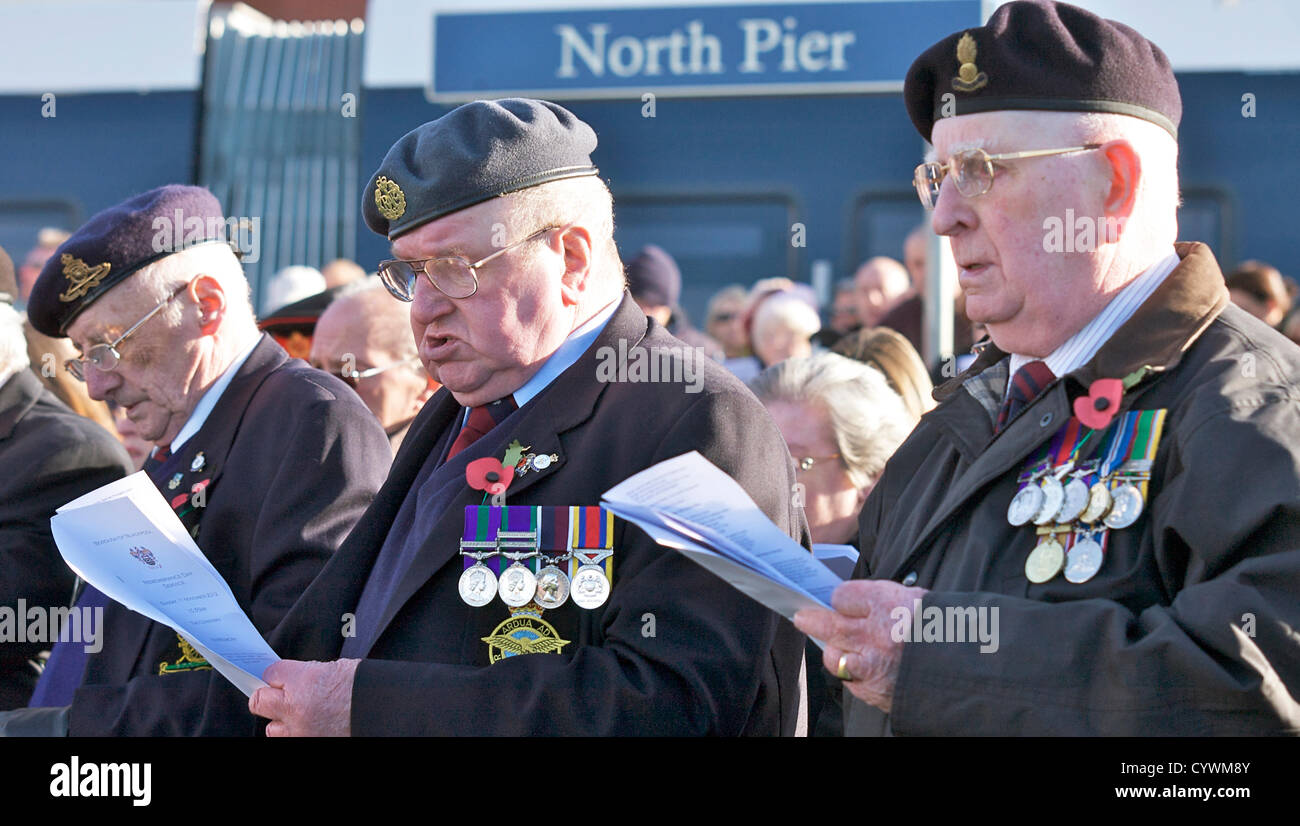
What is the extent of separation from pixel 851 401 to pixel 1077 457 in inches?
64.6

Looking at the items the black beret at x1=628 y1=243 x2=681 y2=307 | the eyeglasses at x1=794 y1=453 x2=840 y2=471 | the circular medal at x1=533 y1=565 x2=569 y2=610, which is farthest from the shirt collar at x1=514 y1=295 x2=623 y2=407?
the black beret at x1=628 y1=243 x2=681 y2=307

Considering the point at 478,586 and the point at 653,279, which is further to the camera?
the point at 653,279

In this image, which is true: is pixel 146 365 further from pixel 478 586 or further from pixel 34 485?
pixel 478 586

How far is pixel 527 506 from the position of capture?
2650 millimetres

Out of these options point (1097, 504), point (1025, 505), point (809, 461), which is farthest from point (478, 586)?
point (809, 461)

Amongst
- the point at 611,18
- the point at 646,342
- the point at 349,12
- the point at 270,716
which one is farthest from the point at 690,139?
the point at 270,716

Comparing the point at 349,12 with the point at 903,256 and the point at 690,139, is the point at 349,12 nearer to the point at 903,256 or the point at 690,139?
the point at 690,139

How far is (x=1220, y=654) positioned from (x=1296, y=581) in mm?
127

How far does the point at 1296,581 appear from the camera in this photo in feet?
6.41

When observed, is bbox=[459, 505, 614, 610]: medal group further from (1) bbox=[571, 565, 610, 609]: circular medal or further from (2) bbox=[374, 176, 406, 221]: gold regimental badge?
(2) bbox=[374, 176, 406, 221]: gold regimental badge

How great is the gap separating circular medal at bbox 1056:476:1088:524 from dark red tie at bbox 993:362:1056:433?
238 mm

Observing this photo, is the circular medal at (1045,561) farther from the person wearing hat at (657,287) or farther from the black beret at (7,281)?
the person wearing hat at (657,287)
